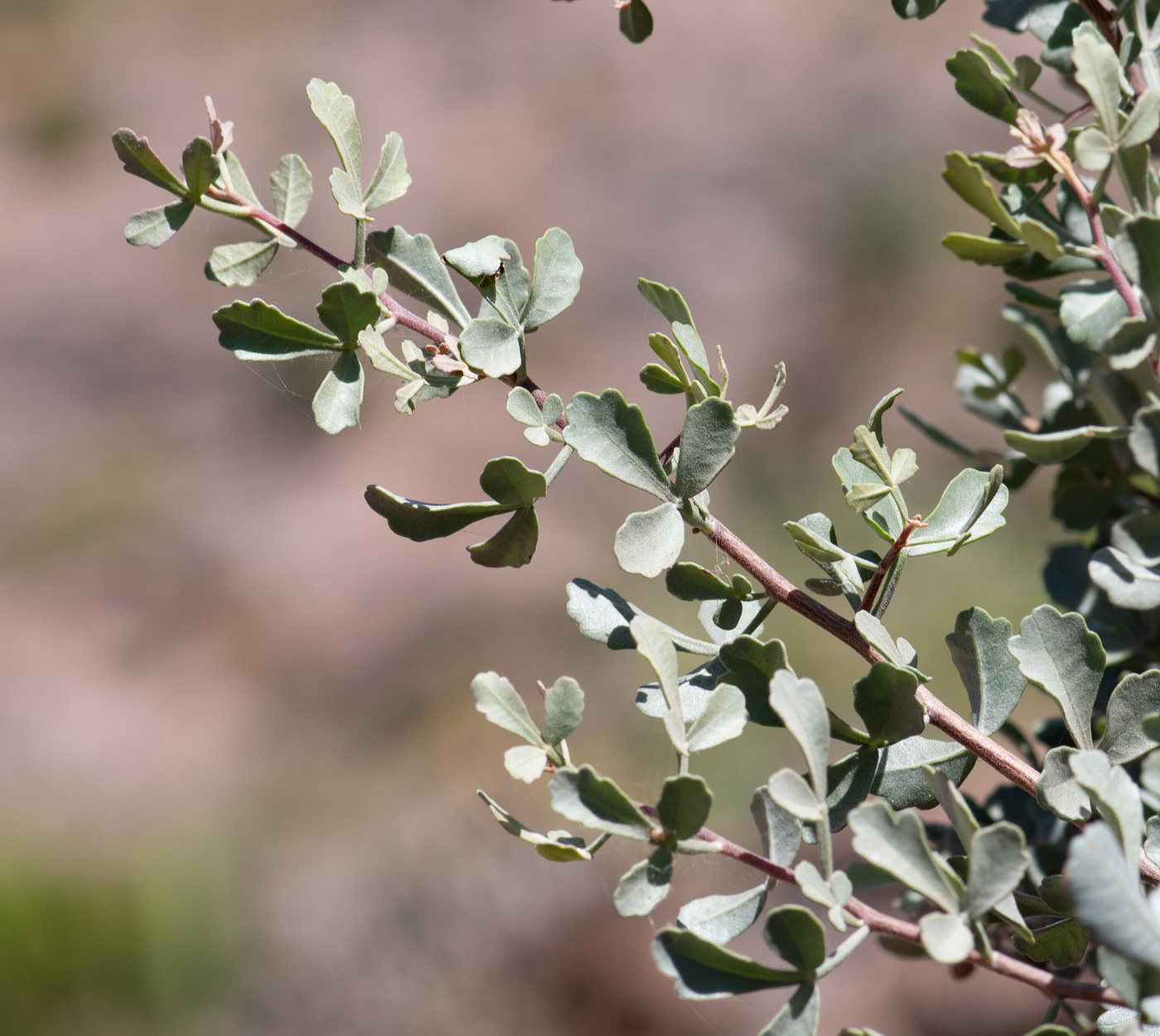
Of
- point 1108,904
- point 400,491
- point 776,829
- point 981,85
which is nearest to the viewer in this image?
point 1108,904

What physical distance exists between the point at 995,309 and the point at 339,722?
7.35ft

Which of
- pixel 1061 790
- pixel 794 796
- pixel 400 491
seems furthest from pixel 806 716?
pixel 400 491

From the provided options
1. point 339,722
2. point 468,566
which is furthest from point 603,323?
point 339,722

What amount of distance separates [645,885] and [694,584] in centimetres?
14

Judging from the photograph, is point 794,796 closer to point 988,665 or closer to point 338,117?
point 988,665

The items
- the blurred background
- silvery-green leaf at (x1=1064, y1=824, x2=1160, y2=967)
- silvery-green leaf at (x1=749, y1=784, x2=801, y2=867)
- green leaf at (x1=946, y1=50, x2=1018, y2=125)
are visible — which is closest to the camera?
silvery-green leaf at (x1=1064, y1=824, x2=1160, y2=967)

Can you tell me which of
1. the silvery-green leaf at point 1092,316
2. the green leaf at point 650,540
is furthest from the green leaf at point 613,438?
the silvery-green leaf at point 1092,316

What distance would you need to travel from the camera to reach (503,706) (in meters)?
0.38

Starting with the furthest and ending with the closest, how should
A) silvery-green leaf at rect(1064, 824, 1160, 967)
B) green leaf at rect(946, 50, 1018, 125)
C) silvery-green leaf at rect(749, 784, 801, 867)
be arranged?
green leaf at rect(946, 50, 1018, 125), silvery-green leaf at rect(749, 784, 801, 867), silvery-green leaf at rect(1064, 824, 1160, 967)

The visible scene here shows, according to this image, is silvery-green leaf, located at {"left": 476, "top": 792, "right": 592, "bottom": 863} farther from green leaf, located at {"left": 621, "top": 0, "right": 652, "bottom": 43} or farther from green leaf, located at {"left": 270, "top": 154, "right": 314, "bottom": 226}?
green leaf, located at {"left": 621, "top": 0, "right": 652, "bottom": 43}

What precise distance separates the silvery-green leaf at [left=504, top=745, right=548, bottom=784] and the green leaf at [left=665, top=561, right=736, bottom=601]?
107mm

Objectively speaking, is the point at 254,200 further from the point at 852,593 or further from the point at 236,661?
the point at 236,661

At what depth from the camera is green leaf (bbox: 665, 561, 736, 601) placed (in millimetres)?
440

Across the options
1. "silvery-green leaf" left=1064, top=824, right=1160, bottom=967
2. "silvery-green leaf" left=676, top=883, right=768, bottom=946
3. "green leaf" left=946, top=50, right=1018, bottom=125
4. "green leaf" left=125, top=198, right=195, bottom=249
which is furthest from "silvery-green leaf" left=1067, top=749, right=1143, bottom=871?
"green leaf" left=125, top=198, right=195, bottom=249
